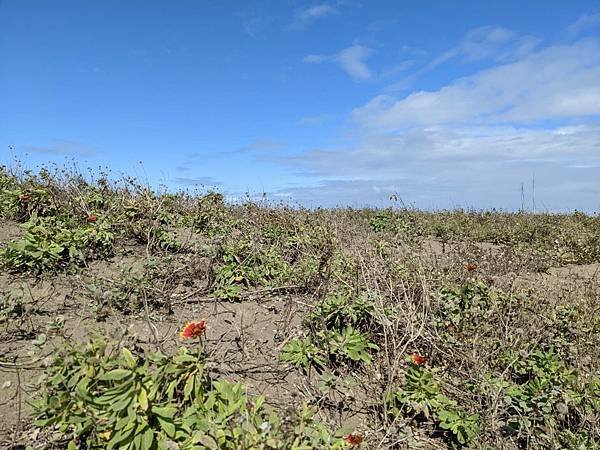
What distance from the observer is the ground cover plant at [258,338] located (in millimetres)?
2074

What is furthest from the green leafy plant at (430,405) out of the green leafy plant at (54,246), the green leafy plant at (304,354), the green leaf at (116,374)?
the green leafy plant at (54,246)

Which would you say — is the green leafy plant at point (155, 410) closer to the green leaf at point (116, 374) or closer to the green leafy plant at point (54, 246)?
the green leaf at point (116, 374)

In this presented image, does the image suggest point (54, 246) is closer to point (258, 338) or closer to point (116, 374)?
point (258, 338)

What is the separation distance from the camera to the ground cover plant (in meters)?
2.07

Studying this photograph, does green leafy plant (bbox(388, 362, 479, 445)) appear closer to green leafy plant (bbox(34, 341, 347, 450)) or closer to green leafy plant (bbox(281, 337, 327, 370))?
green leafy plant (bbox(281, 337, 327, 370))

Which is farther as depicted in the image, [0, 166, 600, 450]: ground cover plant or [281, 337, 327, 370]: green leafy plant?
[281, 337, 327, 370]: green leafy plant

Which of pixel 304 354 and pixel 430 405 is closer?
pixel 430 405

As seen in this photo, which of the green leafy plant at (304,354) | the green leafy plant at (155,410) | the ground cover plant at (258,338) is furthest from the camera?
the green leafy plant at (304,354)

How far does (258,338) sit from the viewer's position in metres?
3.50

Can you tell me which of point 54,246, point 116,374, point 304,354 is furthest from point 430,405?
point 54,246

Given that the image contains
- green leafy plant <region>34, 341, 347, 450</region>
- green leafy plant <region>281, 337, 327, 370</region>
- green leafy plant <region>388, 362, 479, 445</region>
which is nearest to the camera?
green leafy plant <region>34, 341, 347, 450</region>

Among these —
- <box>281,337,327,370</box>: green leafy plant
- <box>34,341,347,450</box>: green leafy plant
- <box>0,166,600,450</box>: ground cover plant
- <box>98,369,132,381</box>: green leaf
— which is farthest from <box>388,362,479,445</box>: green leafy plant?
<box>98,369,132,381</box>: green leaf

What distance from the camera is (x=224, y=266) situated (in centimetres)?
435

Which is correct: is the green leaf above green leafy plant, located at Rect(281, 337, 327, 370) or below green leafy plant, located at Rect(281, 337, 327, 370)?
above
